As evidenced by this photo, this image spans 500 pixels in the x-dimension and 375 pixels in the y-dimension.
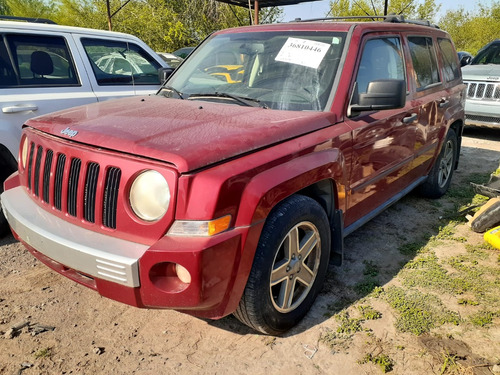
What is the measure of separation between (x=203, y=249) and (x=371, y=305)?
5.15ft

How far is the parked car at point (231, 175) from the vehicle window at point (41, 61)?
51.2 inches

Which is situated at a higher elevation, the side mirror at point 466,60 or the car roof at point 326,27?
the car roof at point 326,27

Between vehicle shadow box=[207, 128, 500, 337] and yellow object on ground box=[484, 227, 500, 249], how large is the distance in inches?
20.0

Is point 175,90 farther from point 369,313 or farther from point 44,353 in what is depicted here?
point 369,313

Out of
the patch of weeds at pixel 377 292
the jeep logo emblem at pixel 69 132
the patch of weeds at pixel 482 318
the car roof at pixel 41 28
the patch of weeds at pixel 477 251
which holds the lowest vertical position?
the patch of weeds at pixel 477 251

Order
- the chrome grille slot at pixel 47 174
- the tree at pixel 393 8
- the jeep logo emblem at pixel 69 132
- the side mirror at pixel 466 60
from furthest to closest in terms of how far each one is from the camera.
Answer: the tree at pixel 393 8 → the side mirror at pixel 466 60 → the chrome grille slot at pixel 47 174 → the jeep logo emblem at pixel 69 132

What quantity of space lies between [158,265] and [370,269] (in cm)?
204

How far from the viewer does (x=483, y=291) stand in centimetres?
315

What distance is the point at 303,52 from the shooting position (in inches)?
121

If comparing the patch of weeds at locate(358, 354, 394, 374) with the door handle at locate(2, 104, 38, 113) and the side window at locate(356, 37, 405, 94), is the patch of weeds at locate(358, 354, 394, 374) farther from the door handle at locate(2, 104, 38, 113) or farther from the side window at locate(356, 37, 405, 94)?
the door handle at locate(2, 104, 38, 113)

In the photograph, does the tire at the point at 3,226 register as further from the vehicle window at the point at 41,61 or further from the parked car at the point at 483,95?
the parked car at the point at 483,95

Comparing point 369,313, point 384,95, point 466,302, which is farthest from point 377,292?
point 384,95

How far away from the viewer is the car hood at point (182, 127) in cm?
208

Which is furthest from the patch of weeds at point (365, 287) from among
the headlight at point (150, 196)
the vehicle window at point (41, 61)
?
the vehicle window at point (41, 61)
